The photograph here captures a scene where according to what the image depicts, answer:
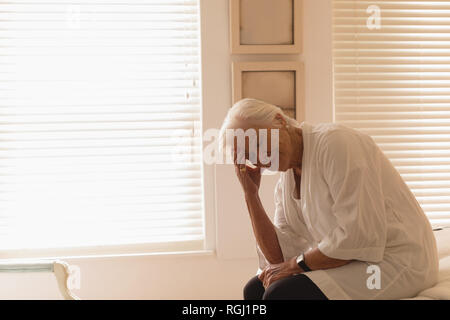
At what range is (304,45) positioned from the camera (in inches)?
93.7

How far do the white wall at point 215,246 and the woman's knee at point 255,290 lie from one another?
27.1 inches

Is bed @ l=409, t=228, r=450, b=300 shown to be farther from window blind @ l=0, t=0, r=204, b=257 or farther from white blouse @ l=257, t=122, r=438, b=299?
window blind @ l=0, t=0, r=204, b=257

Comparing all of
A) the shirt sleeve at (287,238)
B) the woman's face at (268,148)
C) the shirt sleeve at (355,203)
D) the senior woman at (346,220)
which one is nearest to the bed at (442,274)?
the senior woman at (346,220)

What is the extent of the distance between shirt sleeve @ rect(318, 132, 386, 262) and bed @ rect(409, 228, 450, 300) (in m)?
0.17

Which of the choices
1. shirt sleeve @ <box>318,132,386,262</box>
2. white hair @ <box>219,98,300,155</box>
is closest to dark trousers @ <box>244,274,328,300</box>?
shirt sleeve @ <box>318,132,386,262</box>

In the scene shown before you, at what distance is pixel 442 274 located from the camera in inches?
61.2

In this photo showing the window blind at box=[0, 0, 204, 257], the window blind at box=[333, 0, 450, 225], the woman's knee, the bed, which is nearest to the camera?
the bed

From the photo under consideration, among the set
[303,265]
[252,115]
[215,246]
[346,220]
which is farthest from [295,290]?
[215,246]

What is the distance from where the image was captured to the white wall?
235 centimetres

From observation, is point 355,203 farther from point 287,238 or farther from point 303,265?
point 287,238

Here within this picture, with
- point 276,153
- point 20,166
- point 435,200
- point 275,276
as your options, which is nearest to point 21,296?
point 20,166
